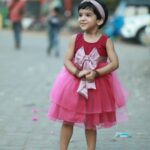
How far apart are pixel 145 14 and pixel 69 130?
1950cm

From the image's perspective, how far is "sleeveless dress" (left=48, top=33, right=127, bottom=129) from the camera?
226 inches

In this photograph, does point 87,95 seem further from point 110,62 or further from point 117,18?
point 117,18

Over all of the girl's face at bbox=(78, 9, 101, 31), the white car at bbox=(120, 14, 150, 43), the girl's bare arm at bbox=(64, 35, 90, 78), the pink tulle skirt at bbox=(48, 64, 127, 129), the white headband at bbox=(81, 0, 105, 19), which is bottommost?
the white car at bbox=(120, 14, 150, 43)

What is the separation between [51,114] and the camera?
5.84 m

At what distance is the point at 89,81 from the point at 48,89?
18.6 feet

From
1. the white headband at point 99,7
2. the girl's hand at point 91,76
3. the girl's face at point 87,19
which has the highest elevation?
the white headband at point 99,7

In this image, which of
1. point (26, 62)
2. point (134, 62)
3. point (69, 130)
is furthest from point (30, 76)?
point (69, 130)

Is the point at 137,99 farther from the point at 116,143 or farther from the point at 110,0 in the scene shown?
the point at 110,0

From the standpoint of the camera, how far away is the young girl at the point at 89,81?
573 centimetres

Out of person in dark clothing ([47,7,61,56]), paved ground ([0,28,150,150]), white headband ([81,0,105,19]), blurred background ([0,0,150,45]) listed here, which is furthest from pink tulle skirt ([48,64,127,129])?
blurred background ([0,0,150,45])

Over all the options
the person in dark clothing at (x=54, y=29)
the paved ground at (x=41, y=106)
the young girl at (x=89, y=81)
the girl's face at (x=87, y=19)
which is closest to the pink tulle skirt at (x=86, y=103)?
the young girl at (x=89, y=81)

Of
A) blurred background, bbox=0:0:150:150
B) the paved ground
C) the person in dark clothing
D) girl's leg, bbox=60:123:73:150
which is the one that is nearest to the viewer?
girl's leg, bbox=60:123:73:150

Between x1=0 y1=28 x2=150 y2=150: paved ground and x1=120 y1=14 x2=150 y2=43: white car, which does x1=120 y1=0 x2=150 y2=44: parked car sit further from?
x1=0 y1=28 x2=150 y2=150: paved ground

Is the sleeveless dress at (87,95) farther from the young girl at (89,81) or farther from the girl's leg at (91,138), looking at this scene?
the girl's leg at (91,138)
